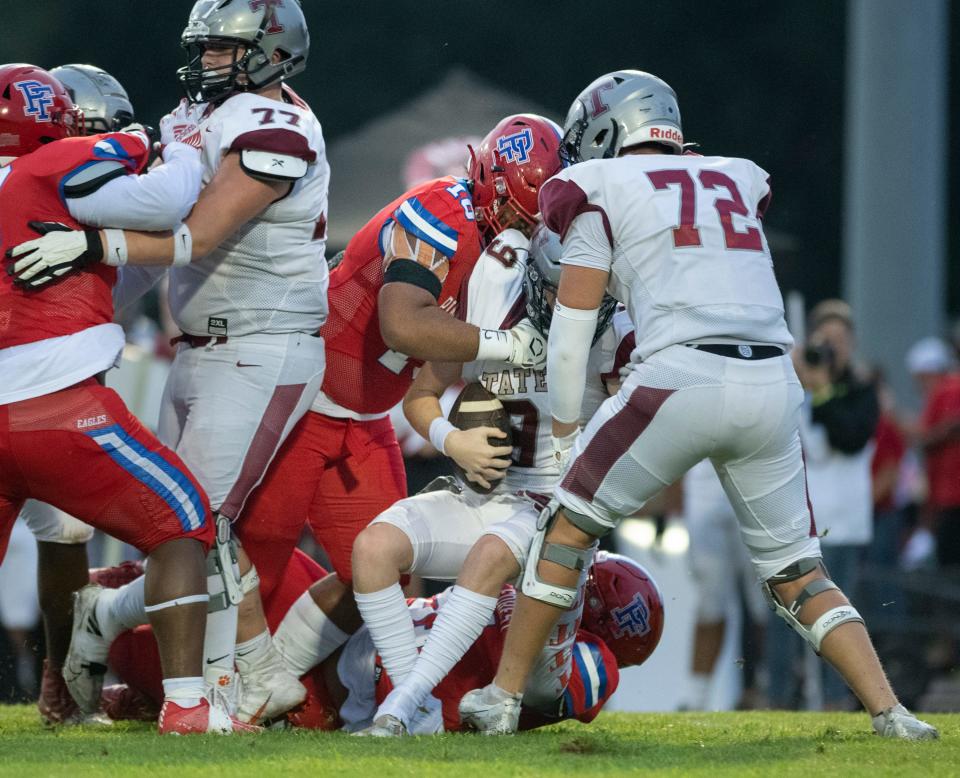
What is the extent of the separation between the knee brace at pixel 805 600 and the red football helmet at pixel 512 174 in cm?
141

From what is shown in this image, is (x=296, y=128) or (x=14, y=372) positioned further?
(x=296, y=128)

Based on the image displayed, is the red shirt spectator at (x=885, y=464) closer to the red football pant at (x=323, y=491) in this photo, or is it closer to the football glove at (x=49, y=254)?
the red football pant at (x=323, y=491)

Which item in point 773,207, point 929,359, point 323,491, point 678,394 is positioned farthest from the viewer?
point 773,207

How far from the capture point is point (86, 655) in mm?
5324

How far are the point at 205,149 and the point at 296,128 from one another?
0.31 meters

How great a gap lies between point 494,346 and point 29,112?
1566 millimetres

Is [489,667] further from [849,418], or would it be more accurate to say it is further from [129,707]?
[849,418]

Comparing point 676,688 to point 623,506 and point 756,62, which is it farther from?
point 756,62

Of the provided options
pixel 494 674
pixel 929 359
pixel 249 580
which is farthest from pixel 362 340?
pixel 929 359

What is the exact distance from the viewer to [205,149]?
5113 mm

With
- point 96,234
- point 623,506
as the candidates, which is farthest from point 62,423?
point 623,506

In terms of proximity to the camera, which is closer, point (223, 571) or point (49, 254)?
point (49, 254)

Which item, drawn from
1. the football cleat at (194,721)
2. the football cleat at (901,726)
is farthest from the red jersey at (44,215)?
the football cleat at (901,726)

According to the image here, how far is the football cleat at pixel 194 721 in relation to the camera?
466 centimetres
